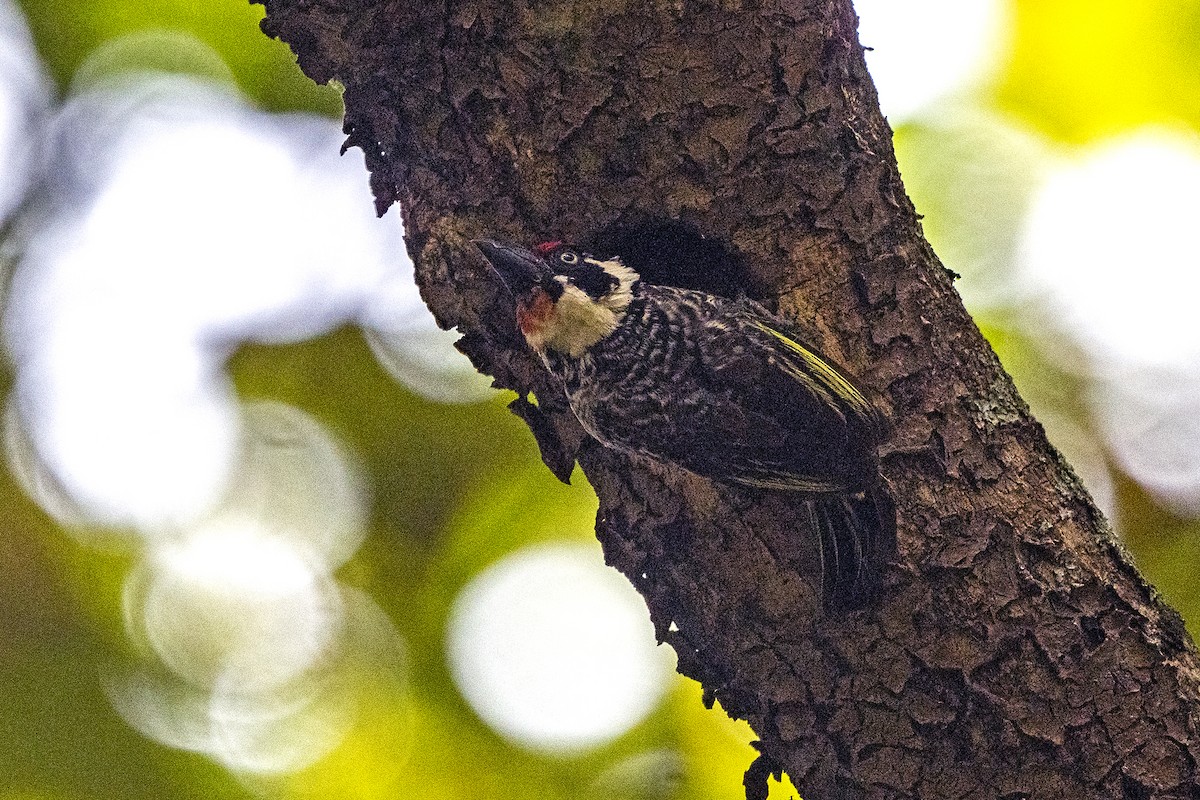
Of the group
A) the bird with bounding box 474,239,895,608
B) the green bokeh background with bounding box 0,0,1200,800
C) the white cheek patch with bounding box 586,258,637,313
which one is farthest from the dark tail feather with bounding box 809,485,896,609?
the green bokeh background with bounding box 0,0,1200,800

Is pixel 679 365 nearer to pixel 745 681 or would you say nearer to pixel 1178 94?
pixel 745 681

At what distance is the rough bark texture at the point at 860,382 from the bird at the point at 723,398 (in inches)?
2.9

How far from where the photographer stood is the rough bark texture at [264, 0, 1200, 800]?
253 cm

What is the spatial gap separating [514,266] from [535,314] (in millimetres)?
152

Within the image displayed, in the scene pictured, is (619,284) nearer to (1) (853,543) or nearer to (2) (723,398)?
(2) (723,398)

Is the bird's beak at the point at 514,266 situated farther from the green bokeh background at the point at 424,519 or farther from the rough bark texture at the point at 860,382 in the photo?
the green bokeh background at the point at 424,519

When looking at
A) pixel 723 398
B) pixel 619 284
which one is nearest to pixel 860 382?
pixel 723 398

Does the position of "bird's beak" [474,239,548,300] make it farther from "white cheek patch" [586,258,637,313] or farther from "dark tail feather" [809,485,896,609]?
"dark tail feather" [809,485,896,609]

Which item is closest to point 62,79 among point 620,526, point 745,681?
point 620,526

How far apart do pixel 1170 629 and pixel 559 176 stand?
73.8 inches

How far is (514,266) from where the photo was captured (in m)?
2.61

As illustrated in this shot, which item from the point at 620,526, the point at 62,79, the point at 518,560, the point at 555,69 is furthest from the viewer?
the point at 62,79

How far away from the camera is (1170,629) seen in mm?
2639

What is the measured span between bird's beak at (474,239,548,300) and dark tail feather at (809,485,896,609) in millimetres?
856
